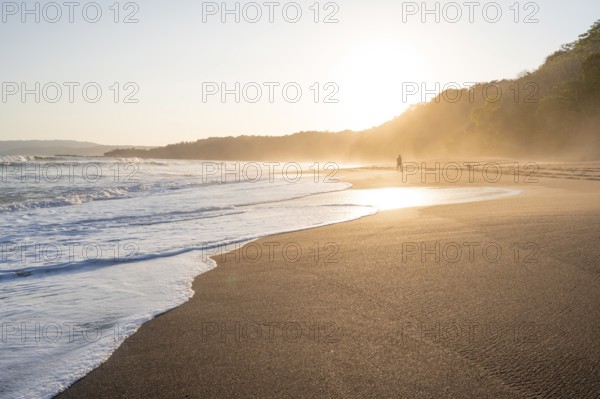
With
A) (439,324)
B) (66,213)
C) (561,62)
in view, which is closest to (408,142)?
(561,62)

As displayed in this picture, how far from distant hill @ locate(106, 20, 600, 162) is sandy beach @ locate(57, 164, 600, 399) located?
129 ft

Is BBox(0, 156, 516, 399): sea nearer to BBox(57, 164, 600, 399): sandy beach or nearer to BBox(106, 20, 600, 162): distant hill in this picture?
BBox(57, 164, 600, 399): sandy beach

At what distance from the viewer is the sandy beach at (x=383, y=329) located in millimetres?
2371

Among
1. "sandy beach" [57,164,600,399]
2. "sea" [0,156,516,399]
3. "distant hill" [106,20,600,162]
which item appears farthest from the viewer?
"distant hill" [106,20,600,162]

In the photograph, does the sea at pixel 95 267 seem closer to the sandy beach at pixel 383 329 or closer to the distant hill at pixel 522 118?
the sandy beach at pixel 383 329

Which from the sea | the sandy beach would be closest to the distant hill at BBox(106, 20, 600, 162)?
the sea

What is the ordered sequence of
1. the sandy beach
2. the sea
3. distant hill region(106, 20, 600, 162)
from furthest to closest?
distant hill region(106, 20, 600, 162) → the sea → the sandy beach

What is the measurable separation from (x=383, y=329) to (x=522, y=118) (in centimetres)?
5380

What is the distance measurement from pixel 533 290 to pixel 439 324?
1242mm

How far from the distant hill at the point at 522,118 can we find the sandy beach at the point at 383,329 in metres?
39.2

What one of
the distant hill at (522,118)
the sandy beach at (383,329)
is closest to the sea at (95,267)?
the sandy beach at (383,329)

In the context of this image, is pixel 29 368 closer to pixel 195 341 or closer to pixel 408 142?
pixel 195 341

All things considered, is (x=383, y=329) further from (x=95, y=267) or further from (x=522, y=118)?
(x=522, y=118)

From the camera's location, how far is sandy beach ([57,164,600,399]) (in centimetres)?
237
